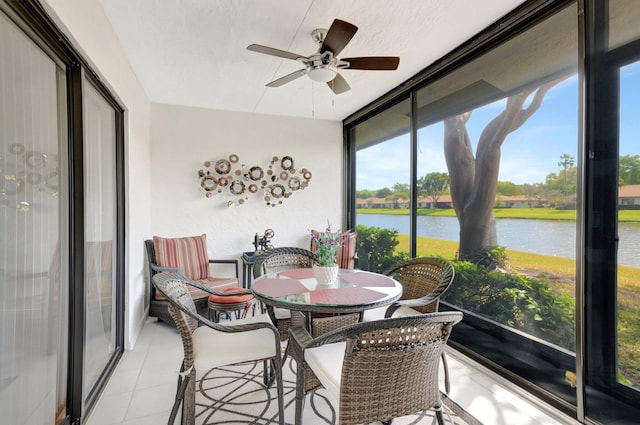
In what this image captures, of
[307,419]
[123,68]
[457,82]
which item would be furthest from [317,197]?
[307,419]

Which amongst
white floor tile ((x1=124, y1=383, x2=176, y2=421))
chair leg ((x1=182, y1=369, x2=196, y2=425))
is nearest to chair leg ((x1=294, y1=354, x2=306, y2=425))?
chair leg ((x1=182, y1=369, x2=196, y2=425))

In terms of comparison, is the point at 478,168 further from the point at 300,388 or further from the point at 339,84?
the point at 300,388

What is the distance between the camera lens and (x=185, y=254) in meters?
3.55

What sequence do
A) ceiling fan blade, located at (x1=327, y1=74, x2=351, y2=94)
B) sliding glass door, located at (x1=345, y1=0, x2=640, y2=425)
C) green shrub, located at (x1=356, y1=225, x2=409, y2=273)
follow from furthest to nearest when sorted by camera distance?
green shrub, located at (x1=356, y1=225, x2=409, y2=273) → ceiling fan blade, located at (x1=327, y1=74, x2=351, y2=94) → sliding glass door, located at (x1=345, y1=0, x2=640, y2=425)

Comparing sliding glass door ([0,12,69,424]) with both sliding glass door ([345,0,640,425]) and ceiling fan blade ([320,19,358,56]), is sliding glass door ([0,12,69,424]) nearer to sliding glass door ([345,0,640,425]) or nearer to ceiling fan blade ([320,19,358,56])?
ceiling fan blade ([320,19,358,56])

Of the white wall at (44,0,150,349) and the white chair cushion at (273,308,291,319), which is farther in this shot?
the white chair cushion at (273,308,291,319)

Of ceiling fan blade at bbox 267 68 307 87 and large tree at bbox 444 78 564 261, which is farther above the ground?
ceiling fan blade at bbox 267 68 307 87

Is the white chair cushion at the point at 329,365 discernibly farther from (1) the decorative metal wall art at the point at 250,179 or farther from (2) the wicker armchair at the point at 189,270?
(1) the decorative metal wall art at the point at 250,179

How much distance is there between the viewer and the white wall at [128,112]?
5.29ft

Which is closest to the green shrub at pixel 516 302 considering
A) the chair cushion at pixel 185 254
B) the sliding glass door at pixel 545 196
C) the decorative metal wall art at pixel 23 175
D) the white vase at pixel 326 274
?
the sliding glass door at pixel 545 196

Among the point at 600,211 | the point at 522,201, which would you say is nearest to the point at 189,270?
the point at 522,201

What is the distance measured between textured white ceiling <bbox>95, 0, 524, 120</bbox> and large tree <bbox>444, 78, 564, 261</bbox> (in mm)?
639

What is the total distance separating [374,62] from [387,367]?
6.41 feet

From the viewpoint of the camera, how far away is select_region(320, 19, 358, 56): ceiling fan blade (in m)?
1.79
